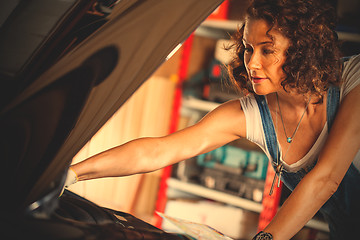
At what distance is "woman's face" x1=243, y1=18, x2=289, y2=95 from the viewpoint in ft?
3.33

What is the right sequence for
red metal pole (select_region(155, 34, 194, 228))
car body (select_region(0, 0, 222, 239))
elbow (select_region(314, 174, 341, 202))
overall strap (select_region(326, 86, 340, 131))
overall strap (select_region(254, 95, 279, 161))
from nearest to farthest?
1. car body (select_region(0, 0, 222, 239))
2. elbow (select_region(314, 174, 341, 202))
3. overall strap (select_region(326, 86, 340, 131))
4. overall strap (select_region(254, 95, 279, 161))
5. red metal pole (select_region(155, 34, 194, 228))

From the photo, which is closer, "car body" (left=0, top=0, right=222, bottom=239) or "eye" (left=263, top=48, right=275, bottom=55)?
"car body" (left=0, top=0, right=222, bottom=239)

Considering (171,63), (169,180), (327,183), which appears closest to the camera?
(327,183)

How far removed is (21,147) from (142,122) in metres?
2.40

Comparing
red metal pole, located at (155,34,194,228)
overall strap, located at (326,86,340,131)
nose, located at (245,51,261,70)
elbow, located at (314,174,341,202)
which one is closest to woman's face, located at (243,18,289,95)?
nose, located at (245,51,261,70)

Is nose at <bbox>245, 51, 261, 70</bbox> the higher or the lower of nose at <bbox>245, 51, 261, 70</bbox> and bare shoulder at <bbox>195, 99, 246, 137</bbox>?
the higher

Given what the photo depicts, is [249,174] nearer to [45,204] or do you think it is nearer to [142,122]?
[142,122]

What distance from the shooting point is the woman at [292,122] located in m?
0.95

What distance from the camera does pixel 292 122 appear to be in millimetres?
1220

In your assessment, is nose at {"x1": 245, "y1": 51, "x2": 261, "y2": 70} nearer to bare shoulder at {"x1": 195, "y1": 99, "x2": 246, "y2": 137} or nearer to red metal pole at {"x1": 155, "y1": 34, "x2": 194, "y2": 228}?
bare shoulder at {"x1": 195, "y1": 99, "x2": 246, "y2": 137}

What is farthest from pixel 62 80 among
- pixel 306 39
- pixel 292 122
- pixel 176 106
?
pixel 176 106

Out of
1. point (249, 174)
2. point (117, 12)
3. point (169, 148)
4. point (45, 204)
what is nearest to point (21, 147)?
point (45, 204)

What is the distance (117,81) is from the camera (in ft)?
1.96

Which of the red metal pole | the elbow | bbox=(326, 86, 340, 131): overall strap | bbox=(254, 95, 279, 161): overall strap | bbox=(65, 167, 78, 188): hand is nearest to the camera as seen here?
bbox=(65, 167, 78, 188): hand
